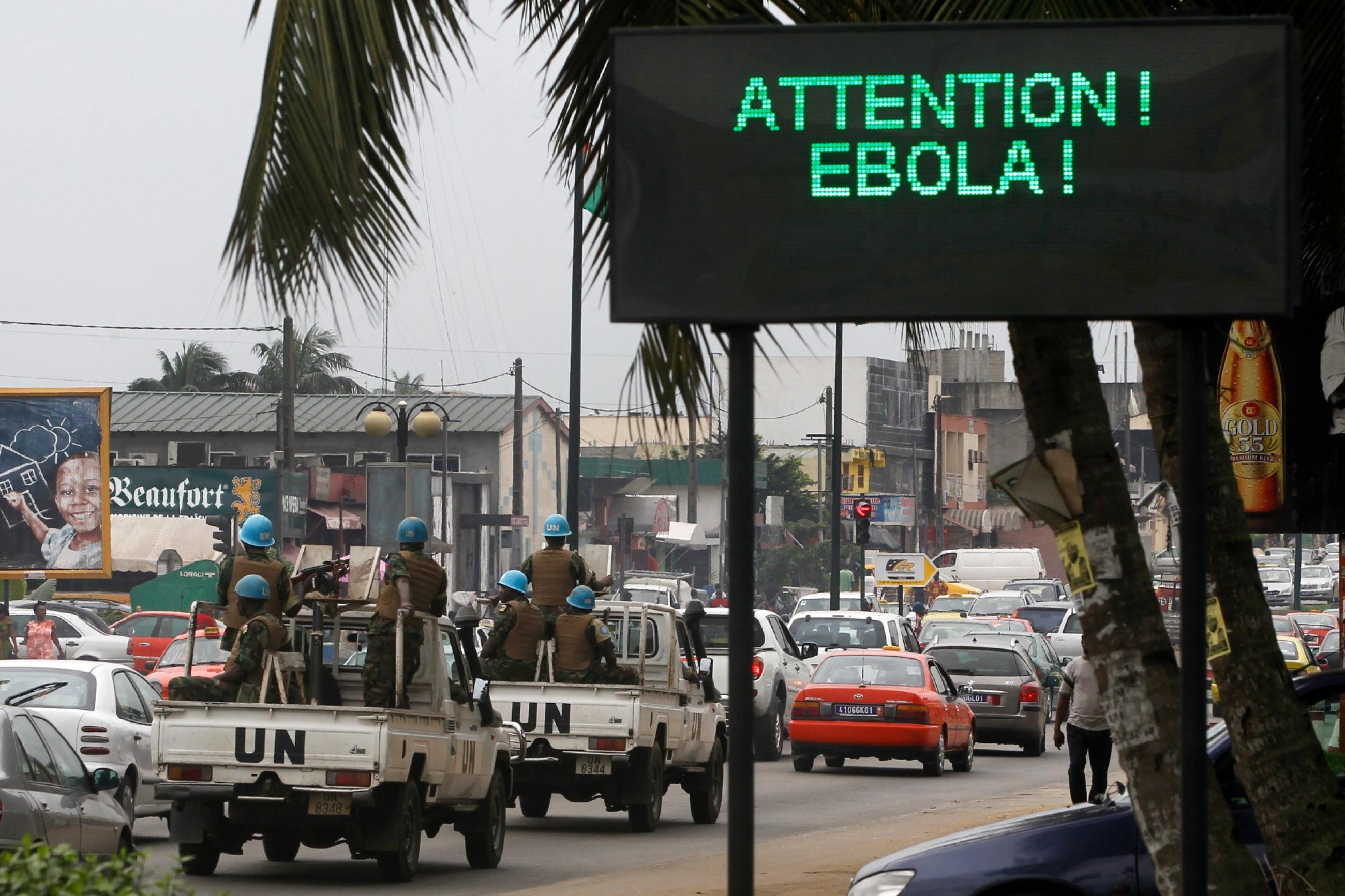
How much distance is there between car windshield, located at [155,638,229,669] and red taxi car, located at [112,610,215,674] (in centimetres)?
821

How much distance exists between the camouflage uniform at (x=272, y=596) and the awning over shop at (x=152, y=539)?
1811 inches

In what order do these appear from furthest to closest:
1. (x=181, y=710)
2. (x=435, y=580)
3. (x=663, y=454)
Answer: (x=435, y=580) < (x=181, y=710) < (x=663, y=454)

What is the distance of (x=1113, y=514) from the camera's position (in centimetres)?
735

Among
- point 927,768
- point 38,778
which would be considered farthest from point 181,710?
point 927,768

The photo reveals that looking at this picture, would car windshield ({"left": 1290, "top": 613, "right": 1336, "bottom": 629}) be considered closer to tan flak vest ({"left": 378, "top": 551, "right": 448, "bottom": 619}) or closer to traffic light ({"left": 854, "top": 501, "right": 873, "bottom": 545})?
traffic light ({"left": 854, "top": 501, "right": 873, "bottom": 545})

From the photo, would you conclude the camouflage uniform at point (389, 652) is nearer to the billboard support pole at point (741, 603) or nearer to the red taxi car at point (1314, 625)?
the billboard support pole at point (741, 603)

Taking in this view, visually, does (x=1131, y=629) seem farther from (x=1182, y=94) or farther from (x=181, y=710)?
(x=181, y=710)

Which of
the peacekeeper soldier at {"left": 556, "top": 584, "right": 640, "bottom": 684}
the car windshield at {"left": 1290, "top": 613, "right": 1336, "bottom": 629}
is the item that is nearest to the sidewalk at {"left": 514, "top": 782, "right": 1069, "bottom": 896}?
the peacekeeper soldier at {"left": 556, "top": 584, "right": 640, "bottom": 684}

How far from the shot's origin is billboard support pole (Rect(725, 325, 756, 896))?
5.37 meters

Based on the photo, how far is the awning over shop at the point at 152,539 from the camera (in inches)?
2311

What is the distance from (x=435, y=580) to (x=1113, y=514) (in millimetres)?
7264

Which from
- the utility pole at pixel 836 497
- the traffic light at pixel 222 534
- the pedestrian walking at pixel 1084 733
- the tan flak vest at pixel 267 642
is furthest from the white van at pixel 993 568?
the tan flak vest at pixel 267 642

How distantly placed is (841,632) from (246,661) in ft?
61.7

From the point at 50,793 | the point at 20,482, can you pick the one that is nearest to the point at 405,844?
the point at 50,793
